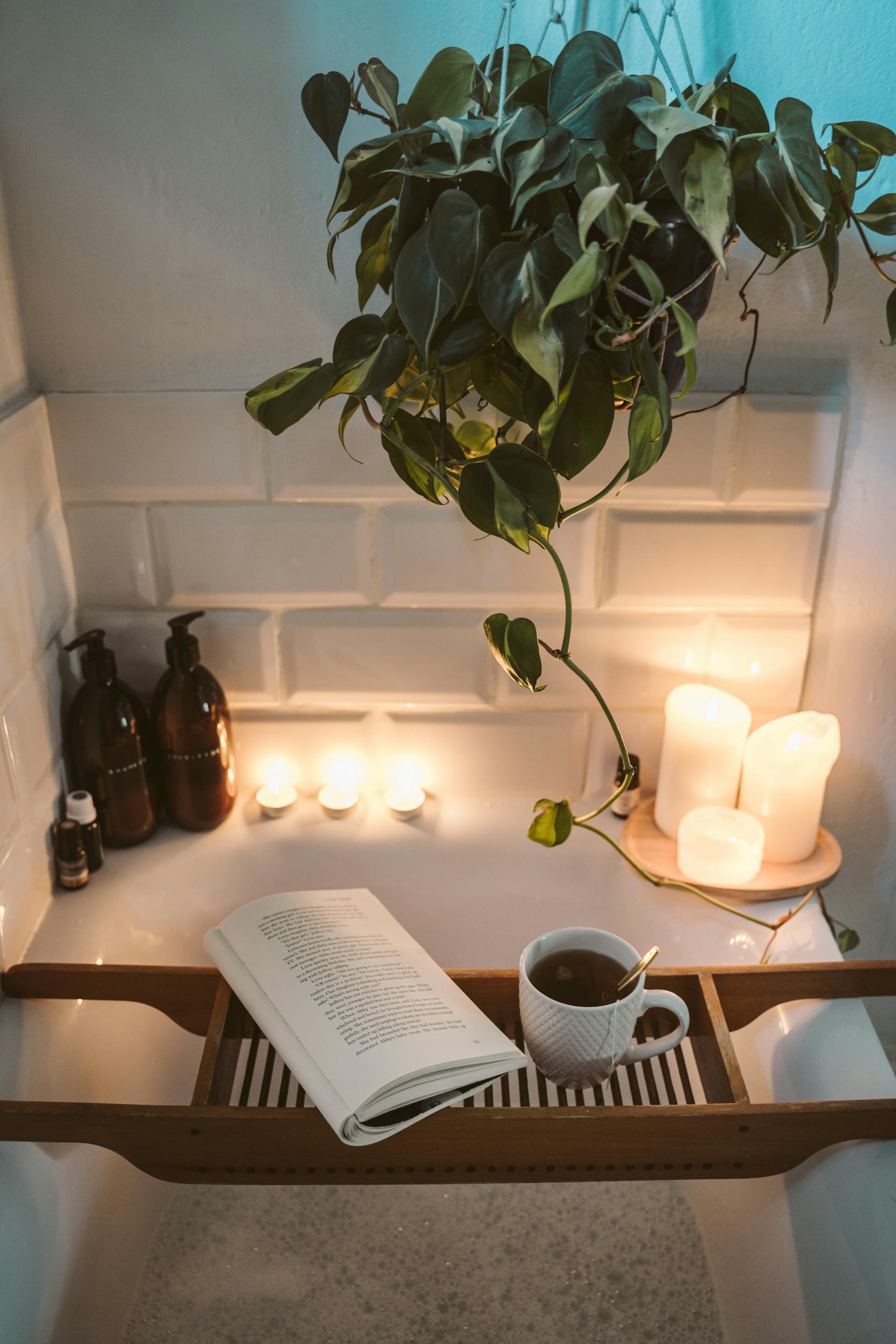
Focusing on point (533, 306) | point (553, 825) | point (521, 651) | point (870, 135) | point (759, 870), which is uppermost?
point (870, 135)

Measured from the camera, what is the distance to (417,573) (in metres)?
1.10

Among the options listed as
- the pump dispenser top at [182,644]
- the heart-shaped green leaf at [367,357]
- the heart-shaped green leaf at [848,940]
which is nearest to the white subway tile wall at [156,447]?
the pump dispenser top at [182,644]

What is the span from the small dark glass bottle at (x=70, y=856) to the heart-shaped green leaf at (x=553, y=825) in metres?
0.52

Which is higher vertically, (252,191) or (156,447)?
(252,191)

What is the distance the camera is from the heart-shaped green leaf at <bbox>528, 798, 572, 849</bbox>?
74cm

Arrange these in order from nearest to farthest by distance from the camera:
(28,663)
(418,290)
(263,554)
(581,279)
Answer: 1. (581,279)
2. (418,290)
3. (28,663)
4. (263,554)

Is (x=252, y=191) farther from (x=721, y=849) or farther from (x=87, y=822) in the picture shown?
(x=721, y=849)

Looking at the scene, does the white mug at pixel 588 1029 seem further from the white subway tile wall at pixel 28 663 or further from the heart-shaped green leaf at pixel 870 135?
the heart-shaped green leaf at pixel 870 135

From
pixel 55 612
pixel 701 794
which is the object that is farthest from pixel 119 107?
pixel 701 794

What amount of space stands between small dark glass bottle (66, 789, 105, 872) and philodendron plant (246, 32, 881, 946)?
516 mm

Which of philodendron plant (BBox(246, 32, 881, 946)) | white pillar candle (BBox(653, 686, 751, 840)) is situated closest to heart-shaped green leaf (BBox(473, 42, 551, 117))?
philodendron plant (BBox(246, 32, 881, 946))

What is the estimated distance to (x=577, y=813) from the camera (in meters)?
1.19

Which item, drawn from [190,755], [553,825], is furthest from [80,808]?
[553,825]

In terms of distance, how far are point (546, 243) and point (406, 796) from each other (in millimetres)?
720
